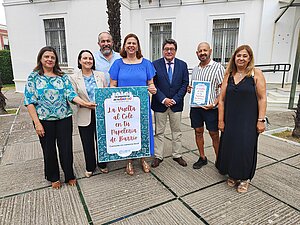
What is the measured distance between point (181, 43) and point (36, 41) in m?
6.81

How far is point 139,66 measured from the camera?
2.84m

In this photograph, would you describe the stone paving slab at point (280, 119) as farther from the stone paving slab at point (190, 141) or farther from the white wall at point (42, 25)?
the white wall at point (42, 25)

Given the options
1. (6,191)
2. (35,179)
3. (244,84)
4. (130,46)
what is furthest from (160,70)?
(6,191)

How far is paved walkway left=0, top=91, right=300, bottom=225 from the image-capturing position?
86.0 inches

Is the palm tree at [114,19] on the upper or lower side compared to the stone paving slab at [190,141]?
→ upper

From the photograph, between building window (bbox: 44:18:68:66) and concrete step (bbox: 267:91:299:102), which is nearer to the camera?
concrete step (bbox: 267:91:299:102)

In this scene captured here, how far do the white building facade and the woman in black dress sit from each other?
26.2ft

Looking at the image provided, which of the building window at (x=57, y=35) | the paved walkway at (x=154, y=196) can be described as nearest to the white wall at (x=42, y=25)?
the building window at (x=57, y=35)

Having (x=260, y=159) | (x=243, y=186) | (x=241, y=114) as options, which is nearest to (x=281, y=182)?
(x=243, y=186)

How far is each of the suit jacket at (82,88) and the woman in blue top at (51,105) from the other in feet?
0.39

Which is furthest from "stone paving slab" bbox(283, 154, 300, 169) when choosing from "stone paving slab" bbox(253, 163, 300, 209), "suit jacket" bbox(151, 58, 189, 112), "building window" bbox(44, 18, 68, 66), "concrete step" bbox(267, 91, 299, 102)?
"building window" bbox(44, 18, 68, 66)

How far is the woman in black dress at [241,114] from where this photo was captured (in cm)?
241

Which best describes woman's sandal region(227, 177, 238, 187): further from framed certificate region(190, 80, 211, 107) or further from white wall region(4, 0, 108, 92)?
white wall region(4, 0, 108, 92)

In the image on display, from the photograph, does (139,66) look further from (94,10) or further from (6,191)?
(94,10)
